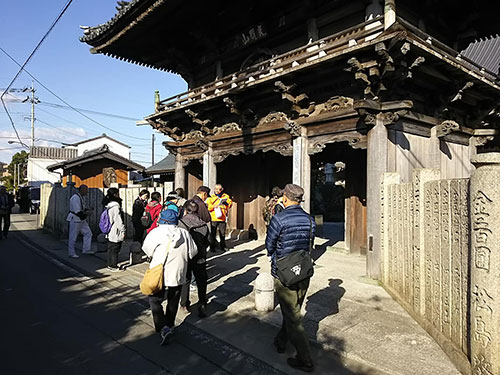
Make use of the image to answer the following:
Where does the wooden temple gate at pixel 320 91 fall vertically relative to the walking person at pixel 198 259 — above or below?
above

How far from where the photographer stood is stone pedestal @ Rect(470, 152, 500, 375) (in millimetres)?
2803

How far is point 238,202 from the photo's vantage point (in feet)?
42.1

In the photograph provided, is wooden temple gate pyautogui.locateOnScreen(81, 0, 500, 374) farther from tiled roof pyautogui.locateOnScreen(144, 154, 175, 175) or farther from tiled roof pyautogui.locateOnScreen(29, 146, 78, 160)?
tiled roof pyautogui.locateOnScreen(29, 146, 78, 160)

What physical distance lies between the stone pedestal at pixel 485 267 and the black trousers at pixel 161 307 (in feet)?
10.4

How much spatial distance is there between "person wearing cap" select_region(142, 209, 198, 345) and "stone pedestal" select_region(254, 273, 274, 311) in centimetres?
141

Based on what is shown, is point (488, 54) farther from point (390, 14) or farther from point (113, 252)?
point (113, 252)

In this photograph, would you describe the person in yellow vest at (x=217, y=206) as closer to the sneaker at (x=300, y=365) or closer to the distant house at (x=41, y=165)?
the sneaker at (x=300, y=365)

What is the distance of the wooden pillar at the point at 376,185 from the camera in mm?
6594

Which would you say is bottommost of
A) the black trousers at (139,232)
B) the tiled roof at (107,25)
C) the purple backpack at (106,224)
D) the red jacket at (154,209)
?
the black trousers at (139,232)

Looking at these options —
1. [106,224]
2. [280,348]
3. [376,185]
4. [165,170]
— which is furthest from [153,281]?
[165,170]

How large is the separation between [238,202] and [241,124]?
148 inches

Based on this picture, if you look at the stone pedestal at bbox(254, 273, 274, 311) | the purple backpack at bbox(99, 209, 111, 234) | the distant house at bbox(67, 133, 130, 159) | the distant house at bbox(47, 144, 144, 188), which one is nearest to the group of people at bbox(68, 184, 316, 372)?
the stone pedestal at bbox(254, 273, 274, 311)

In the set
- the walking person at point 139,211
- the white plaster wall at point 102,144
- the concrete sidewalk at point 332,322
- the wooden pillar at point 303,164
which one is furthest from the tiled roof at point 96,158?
the white plaster wall at point 102,144

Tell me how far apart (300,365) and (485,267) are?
2.01 meters
